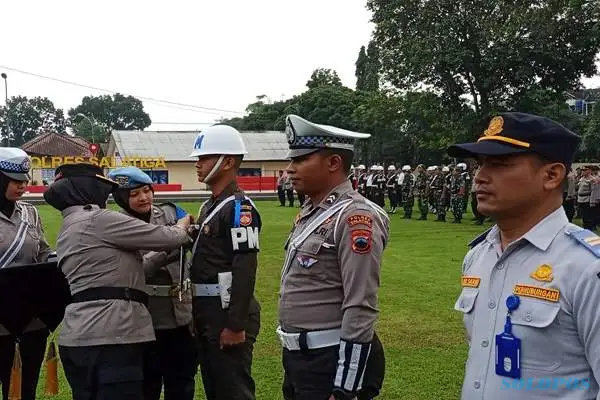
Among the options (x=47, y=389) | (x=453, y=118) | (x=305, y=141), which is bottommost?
(x=47, y=389)

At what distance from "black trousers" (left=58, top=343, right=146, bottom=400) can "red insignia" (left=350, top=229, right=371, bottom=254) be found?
1501 mm

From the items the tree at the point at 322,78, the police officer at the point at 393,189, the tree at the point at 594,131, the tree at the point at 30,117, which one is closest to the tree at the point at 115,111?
the tree at the point at 30,117

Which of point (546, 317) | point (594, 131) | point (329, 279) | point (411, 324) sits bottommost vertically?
point (411, 324)

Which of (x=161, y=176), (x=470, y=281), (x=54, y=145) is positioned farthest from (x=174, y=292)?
(x=54, y=145)

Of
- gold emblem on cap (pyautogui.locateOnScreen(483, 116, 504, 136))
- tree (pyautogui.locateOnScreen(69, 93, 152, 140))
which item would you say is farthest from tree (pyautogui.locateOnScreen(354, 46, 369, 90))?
tree (pyautogui.locateOnScreen(69, 93, 152, 140))

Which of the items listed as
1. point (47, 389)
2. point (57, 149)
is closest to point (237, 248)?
point (47, 389)

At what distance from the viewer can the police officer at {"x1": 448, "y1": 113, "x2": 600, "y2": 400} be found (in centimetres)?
183

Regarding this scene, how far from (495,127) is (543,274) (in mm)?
511

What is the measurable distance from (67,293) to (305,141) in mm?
2023

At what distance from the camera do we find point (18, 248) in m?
4.20

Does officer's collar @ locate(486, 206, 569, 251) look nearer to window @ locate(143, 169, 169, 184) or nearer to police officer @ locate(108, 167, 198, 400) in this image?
police officer @ locate(108, 167, 198, 400)

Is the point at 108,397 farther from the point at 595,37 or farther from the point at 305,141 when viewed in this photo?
the point at 595,37

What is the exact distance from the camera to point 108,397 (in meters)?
3.39

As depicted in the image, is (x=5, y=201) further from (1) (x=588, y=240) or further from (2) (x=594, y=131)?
(2) (x=594, y=131)
